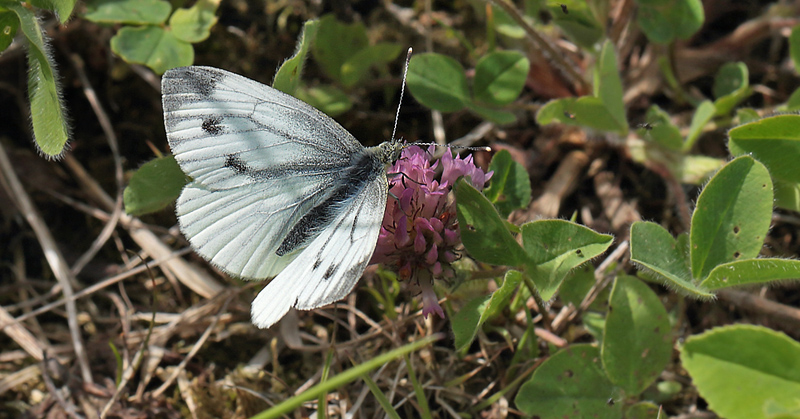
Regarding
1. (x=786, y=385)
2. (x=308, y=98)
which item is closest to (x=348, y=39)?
(x=308, y=98)

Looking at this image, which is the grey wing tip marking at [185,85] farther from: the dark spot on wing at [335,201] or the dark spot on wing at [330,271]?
the dark spot on wing at [330,271]

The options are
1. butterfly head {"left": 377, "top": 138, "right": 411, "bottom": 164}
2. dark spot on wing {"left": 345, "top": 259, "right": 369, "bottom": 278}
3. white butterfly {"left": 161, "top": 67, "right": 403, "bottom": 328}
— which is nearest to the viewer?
dark spot on wing {"left": 345, "top": 259, "right": 369, "bottom": 278}

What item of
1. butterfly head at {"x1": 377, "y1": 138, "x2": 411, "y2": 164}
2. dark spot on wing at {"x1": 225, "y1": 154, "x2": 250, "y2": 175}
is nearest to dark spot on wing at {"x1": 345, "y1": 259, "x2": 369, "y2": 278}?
butterfly head at {"x1": 377, "y1": 138, "x2": 411, "y2": 164}

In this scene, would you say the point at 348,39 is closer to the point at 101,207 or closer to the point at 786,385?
the point at 101,207

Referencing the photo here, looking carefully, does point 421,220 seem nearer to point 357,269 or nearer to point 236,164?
point 357,269

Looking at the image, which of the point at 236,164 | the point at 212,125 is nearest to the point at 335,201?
the point at 236,164

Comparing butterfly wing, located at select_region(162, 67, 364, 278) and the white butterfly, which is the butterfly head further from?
butterfly wing, located at select_region(162, 67, 364, 278)
